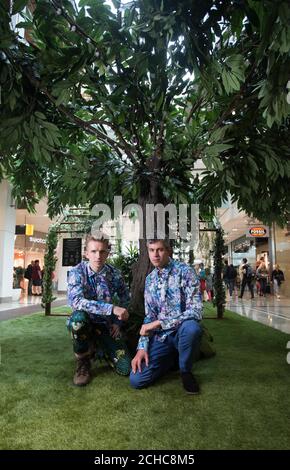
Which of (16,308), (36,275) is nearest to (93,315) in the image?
(16,308)

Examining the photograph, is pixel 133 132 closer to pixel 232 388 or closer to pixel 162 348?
pixel 162 348

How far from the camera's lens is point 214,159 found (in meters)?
2.87

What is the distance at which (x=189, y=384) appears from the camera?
2582 mm

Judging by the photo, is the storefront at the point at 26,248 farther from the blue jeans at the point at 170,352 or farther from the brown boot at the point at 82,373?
the blue jeans at the point at 170,352

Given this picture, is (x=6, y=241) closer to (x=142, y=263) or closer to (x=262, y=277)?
(x=142, y=263)

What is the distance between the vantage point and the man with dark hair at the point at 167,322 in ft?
8.45

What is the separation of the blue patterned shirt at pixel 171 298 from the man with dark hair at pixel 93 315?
0.29 m

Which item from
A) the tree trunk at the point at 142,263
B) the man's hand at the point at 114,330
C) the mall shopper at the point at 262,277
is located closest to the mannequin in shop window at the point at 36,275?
the mall shopper at the point at 262,277

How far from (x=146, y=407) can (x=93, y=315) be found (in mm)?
869

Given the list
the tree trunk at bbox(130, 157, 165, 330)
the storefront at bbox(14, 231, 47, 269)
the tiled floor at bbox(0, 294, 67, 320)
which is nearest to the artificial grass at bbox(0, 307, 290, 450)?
the tree trunk at bbox(130, 157, 165, 330)

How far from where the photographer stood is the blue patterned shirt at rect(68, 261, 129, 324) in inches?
106

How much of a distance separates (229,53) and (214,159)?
0.79 m

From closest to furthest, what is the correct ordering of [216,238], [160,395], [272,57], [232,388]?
[272,57] < [160,395] < [232,388] < [216,238]
